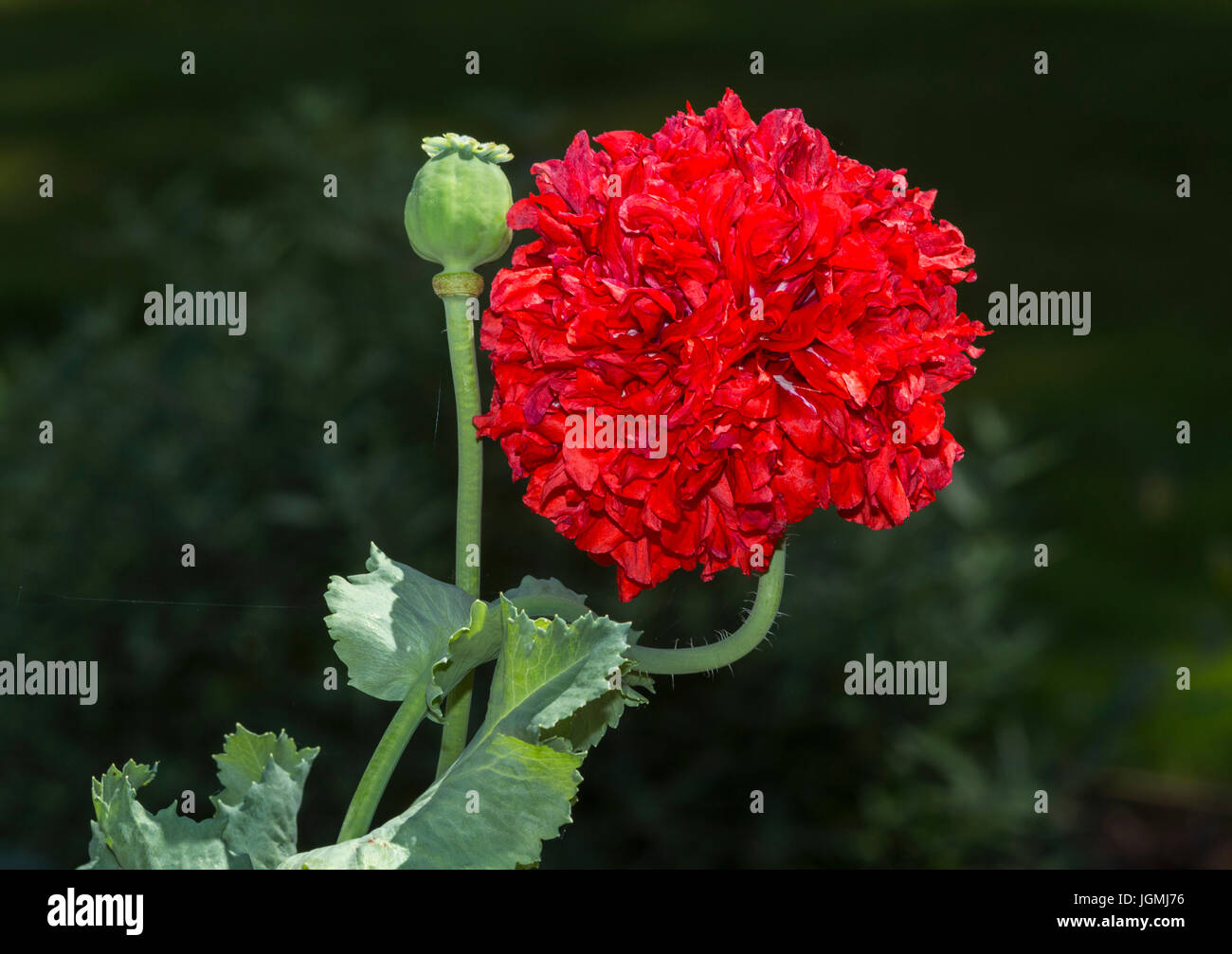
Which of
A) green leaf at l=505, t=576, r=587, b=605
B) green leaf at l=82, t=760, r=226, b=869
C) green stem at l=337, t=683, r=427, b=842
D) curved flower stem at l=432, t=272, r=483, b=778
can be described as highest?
curved flower stem at l=432, t=272, r=483, b=778

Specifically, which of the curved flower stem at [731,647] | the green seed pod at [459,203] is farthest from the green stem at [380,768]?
the green seed pod at [459,203]

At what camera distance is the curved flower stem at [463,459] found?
78 centimetres

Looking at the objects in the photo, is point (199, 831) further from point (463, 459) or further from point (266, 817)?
point (463, 459)

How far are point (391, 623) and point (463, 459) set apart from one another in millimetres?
103

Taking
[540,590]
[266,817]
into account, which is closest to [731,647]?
[540,590]

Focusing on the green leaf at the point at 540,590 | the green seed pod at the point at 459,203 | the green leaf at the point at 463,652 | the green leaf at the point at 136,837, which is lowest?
the green leaf at the point at 136,837

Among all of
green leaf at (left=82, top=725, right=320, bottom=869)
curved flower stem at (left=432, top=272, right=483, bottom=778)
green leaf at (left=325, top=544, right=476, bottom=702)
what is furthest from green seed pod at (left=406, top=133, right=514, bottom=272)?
green leaf at (left=82, top=725, right=320, bottom=869)

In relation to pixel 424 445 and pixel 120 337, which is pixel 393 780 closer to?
pixel 424 445

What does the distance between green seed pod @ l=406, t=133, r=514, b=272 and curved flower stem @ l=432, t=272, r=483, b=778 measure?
2cm

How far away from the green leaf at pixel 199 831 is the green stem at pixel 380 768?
4cm

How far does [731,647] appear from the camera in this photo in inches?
29.8

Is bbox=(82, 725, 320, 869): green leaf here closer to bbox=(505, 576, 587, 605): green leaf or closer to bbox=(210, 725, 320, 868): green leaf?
bbox=(210, 725, 320, 868): green leaf

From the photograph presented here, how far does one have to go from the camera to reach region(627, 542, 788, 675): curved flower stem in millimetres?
757

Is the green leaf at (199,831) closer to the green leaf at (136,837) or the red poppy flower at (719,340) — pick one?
the green leaf at (136,837)
